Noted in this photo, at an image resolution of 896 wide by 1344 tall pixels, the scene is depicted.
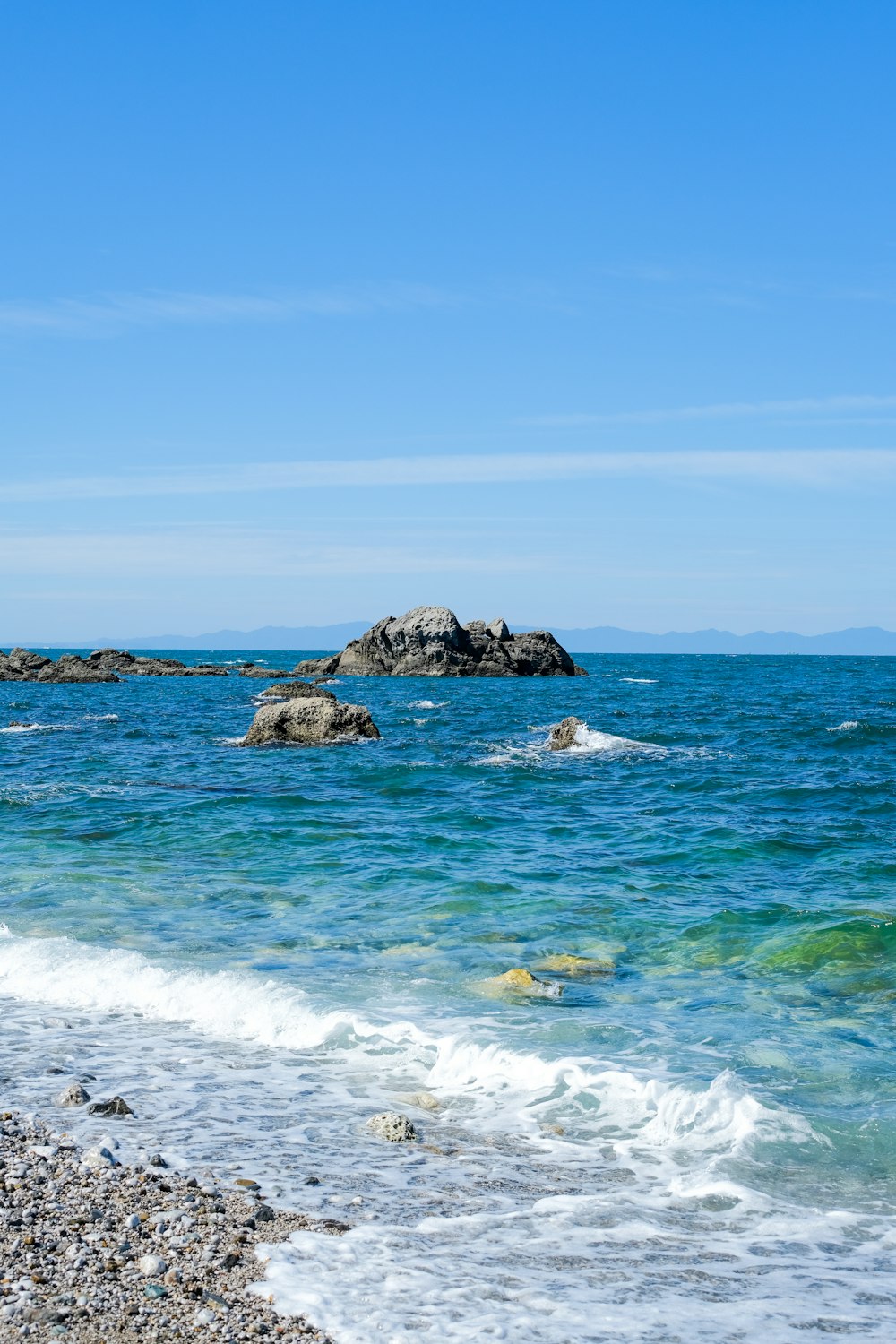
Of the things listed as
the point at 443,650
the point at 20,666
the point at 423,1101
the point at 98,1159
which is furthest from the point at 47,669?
the point at 98,1159

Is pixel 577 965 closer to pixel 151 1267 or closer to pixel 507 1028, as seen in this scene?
pixel 507 1028

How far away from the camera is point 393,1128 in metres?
7.43

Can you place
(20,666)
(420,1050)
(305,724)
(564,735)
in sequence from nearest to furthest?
(420,1050)
(564,735)
(305,724)
(20,666)

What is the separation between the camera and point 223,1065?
8.94m

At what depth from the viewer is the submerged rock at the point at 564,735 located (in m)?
33.9

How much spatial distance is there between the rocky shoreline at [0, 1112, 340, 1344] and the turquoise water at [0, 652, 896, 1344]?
265 mm

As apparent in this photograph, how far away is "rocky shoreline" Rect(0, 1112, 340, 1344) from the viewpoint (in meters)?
4.91

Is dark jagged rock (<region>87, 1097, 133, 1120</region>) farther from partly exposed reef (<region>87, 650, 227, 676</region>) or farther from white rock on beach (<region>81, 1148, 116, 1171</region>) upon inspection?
partly exposed reef (<region>87, 650, 227, 676</region>)

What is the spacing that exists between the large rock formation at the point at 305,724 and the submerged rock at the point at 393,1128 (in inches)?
1081

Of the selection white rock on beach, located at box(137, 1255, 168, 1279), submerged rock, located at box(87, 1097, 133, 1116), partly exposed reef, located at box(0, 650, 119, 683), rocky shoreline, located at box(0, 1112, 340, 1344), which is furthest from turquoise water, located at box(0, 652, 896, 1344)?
partly exposed reef, located at box(0, 650, 119, 683)

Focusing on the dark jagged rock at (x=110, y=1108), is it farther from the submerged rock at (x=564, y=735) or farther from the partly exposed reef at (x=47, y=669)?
the partly exposed reef at (x=47, y=669)

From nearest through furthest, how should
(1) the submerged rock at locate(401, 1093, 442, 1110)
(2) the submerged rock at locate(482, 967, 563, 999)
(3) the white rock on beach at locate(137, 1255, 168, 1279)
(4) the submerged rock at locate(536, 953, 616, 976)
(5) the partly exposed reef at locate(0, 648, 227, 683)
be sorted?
(3) the white rock on beach at locate(137, 1255, 168, 1279) < (1) the submerged rock at locate(401, 1093, 442, 1110) < (2) the submerged rock at locate(482, 967, 563, 999) < (4) the submerged rock at locate(536, 953, 616, 976) < (5) the partly exposed reef at locate(0, 648, 227, 683)

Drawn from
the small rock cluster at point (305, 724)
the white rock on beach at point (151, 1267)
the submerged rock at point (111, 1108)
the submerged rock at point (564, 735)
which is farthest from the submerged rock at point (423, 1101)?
the small rock cluster at point (305, 724)

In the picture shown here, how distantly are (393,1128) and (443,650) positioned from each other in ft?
278
